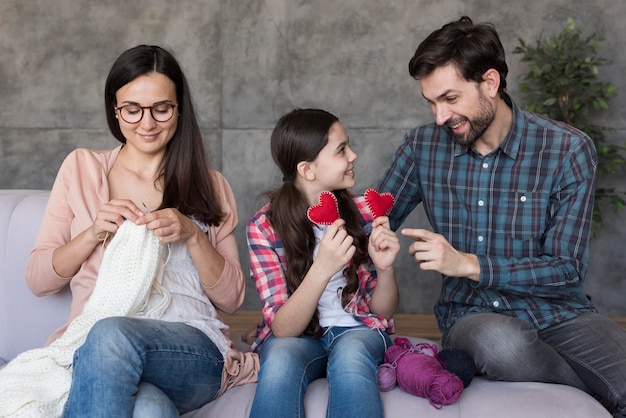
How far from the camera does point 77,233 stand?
2.20 meters

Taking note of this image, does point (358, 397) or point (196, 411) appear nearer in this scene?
point (358, 397)

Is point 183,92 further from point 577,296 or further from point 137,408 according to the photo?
point 577,296

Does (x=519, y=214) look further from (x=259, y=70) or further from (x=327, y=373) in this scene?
(x=259, y=70)

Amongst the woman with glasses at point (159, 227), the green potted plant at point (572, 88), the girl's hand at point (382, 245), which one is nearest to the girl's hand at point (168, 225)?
the woman with glasses at point (159, 227)

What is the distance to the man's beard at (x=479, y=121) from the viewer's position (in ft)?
7.54

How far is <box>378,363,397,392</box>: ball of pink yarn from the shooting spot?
1.95 meters

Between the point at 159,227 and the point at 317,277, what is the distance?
1.47 ft

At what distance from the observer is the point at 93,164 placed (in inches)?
89.5

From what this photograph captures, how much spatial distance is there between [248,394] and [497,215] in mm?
927

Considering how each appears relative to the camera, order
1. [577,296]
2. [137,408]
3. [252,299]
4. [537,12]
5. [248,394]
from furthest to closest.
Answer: [252,299] → [537,12] → [577,296] → [248,394] → [137,408]

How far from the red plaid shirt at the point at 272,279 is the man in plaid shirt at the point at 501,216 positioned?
20 centimetres

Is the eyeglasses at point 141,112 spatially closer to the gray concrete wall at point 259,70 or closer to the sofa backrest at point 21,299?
the sofa backrest at point 21,299

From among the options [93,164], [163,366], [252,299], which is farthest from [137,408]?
[252,299]

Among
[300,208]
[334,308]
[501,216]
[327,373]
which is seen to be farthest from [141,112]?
[501,216]
